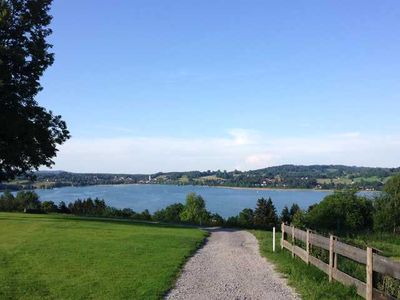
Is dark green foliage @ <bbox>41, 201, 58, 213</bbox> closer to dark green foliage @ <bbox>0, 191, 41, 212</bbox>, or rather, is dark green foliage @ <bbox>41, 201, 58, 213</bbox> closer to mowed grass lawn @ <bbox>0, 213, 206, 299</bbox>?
dark green foliage @ <bbox>0, 191, 41, 212</bbox>

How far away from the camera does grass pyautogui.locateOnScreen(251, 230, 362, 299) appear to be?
1000 centimetres

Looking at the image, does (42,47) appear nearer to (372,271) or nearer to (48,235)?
(48,235)

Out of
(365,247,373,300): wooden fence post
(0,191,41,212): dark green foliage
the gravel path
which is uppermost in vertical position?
(365,247,373,300): wooden fence post

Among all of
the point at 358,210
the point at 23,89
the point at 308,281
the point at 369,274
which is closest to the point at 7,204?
the point at 23,89

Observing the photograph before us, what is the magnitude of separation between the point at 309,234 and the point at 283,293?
439 cm

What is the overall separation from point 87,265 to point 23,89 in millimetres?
21806

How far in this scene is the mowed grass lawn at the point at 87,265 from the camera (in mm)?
10102

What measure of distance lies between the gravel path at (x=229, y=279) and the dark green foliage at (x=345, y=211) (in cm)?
6418

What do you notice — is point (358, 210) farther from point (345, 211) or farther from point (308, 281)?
point (308, 281)

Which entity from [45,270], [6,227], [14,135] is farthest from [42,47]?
[45,270]

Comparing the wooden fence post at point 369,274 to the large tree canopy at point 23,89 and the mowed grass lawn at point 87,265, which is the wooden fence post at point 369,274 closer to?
the mowed grass lawn at point 87,265

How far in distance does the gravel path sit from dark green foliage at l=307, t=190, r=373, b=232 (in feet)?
211

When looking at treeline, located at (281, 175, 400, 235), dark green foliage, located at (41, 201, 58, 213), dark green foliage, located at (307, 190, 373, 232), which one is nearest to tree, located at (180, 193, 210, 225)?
treeline, located at (281, 175, 400, 235)

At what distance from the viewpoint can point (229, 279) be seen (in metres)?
12.5
